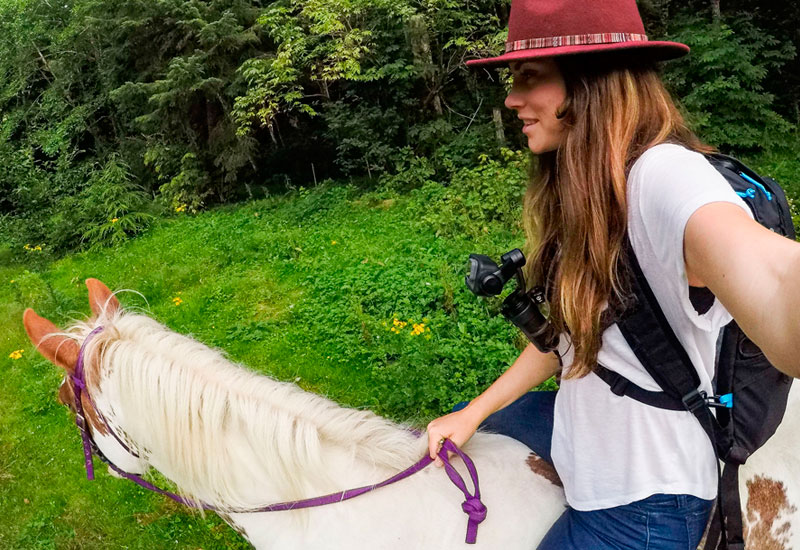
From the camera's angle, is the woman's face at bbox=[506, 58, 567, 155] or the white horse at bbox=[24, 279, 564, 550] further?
the white horse at bbox=[24, 279, 564, 550]

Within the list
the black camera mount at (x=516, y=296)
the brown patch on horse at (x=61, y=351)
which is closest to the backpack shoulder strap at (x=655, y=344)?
the black camera mount at (x=516, y=296)

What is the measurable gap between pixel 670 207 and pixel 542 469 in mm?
990

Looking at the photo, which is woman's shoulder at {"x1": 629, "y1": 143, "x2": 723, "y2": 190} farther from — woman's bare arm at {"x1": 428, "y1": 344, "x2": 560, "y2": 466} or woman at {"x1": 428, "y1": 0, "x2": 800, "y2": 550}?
woman's bare arm at {"x1": 428, "y1": 344, "x2": 560, "y2": 466}

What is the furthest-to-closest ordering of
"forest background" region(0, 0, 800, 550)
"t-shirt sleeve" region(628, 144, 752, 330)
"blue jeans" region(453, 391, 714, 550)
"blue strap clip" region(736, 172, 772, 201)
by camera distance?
1. "forest background" region(0, 0, 800, 550)
2. "blue jeans" region(453, 391, 714, 550)
3. "blue strap clip" region(736, 172, 772, 201)
4. "t-shirt sleeve" region(628, 144, 752, 330)

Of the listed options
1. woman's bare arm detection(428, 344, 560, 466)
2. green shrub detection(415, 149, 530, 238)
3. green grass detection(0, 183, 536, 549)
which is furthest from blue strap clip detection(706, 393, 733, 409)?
green shrub detection(415, 149, 530, 238)

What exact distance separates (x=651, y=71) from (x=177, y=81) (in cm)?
1172

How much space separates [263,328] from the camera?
555cm

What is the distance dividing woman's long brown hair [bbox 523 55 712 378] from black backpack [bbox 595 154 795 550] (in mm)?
51

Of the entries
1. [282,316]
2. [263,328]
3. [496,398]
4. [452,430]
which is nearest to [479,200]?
[282,316]

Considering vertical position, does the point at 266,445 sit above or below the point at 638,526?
above

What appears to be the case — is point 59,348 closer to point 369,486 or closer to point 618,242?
point 369,486

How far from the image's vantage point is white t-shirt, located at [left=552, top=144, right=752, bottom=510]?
923 mm

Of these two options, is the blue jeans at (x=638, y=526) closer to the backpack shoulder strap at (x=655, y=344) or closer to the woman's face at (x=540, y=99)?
the backpack shoulder strap at (x=655, y=344)

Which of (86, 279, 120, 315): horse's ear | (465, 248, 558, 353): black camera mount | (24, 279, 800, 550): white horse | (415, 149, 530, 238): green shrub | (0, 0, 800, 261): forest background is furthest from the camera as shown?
(0, 0, 800, 261): forest background
